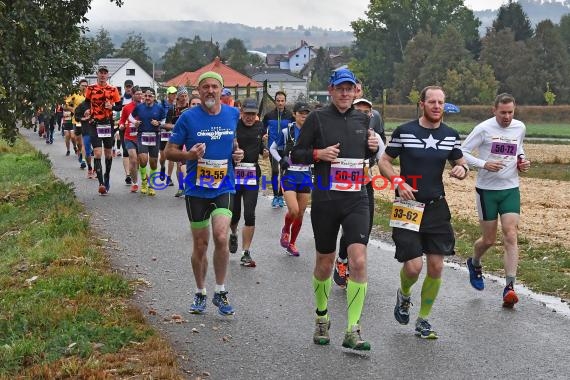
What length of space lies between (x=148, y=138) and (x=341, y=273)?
847cm

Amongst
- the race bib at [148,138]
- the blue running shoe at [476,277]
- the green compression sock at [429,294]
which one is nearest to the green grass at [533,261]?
the blue running shoe at [476,277]

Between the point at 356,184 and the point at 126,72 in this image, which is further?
the point at 126,72

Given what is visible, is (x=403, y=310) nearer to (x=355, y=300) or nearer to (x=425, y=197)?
(x=355, y=300)

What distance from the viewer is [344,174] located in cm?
708

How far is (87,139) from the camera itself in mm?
19625

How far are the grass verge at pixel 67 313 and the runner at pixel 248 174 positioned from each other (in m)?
1.70

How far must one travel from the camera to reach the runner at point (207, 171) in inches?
313

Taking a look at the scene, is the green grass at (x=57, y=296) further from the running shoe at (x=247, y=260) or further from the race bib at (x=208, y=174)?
the running shoe at (x=247, y=260)

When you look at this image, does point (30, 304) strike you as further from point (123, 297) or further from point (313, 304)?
point (313, 304)

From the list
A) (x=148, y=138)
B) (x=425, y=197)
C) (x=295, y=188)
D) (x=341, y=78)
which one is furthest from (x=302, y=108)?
(x=148, y=138)

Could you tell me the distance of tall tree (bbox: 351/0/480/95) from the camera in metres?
116

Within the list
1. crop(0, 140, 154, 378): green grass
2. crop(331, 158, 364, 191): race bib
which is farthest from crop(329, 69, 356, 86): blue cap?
crop(0, 140, 154, 378): green grass

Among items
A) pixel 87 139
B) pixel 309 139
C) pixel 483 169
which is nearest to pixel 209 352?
pixel 309 139

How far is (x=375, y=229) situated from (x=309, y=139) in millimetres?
6800
